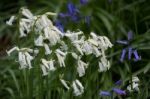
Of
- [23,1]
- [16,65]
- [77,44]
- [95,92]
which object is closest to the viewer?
[77,44]

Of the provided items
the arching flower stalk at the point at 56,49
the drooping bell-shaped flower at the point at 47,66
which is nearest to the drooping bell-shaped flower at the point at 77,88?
the arching flower stalk at the point at 56,49

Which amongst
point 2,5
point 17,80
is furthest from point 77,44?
point 2,5

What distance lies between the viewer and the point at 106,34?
20.4 feet

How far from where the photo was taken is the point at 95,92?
14.2 ft

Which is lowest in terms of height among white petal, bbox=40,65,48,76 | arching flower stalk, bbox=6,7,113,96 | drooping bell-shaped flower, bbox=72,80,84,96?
drooping bell-shaped flower, bbox=72,80,84,96

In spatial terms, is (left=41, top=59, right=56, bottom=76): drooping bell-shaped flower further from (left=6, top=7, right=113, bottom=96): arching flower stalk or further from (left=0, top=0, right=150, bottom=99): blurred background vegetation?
(left=0, top=0, right=150, bottom=99): blurred background vegetation

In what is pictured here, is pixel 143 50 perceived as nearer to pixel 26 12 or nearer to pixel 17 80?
pixel 17 80

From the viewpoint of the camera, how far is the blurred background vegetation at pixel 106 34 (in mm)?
4512

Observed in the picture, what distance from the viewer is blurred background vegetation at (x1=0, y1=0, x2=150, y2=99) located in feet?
14.8

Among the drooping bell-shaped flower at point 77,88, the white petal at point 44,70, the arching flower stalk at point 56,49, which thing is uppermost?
the arching flower stalk at point 56,49

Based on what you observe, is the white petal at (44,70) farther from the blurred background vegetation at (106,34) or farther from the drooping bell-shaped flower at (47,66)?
the blurred background vegetation at (106,34)

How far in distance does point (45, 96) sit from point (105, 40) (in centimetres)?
83

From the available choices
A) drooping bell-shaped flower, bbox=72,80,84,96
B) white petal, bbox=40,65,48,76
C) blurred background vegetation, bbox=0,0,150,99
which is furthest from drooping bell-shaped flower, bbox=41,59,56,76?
blurred background vegetation, bbox=0,0,150,99

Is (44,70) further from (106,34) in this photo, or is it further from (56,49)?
(106,34)
